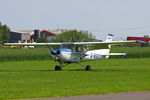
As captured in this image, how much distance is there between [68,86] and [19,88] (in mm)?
1993

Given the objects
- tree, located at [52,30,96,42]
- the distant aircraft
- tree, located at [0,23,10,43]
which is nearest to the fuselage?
the distant aircraft

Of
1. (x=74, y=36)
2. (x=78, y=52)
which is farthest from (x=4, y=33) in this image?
(x=78, y=52)

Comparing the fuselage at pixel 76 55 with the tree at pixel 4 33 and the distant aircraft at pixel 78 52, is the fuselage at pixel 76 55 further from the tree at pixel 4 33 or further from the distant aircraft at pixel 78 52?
the tree at pixel 4 33

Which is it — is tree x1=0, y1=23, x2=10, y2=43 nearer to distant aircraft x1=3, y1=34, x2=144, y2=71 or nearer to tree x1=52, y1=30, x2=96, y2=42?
tree x1=52, y1=30, x2=96, y2=42

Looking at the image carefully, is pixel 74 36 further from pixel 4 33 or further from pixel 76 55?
pixel 76 55

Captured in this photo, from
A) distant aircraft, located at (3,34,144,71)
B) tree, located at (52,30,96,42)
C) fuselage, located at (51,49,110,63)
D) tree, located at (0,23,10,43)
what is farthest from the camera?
tree, located at (0,23,10,43)

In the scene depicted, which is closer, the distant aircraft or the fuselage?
the fuselage

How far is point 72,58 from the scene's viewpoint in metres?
31.2

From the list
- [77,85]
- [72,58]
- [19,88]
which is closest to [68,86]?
[77,85]

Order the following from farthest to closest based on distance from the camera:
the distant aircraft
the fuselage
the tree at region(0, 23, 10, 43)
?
the tree at region(0, 23, 10, 43), the distant aircraft, the fuselage

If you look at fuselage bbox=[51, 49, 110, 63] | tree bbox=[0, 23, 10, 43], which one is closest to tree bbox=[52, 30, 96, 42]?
tree bbox=[0, 23, 10, 43]

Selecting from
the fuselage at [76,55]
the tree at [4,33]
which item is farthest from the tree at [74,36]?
the fuselage at [76,55]

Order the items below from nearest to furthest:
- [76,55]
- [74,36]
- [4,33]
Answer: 1. [76,55]
2. [74,36]
3. [4,33]

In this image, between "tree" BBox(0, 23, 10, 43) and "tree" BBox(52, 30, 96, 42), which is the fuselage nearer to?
"tree" BBox(52, 30, 96, 42)
